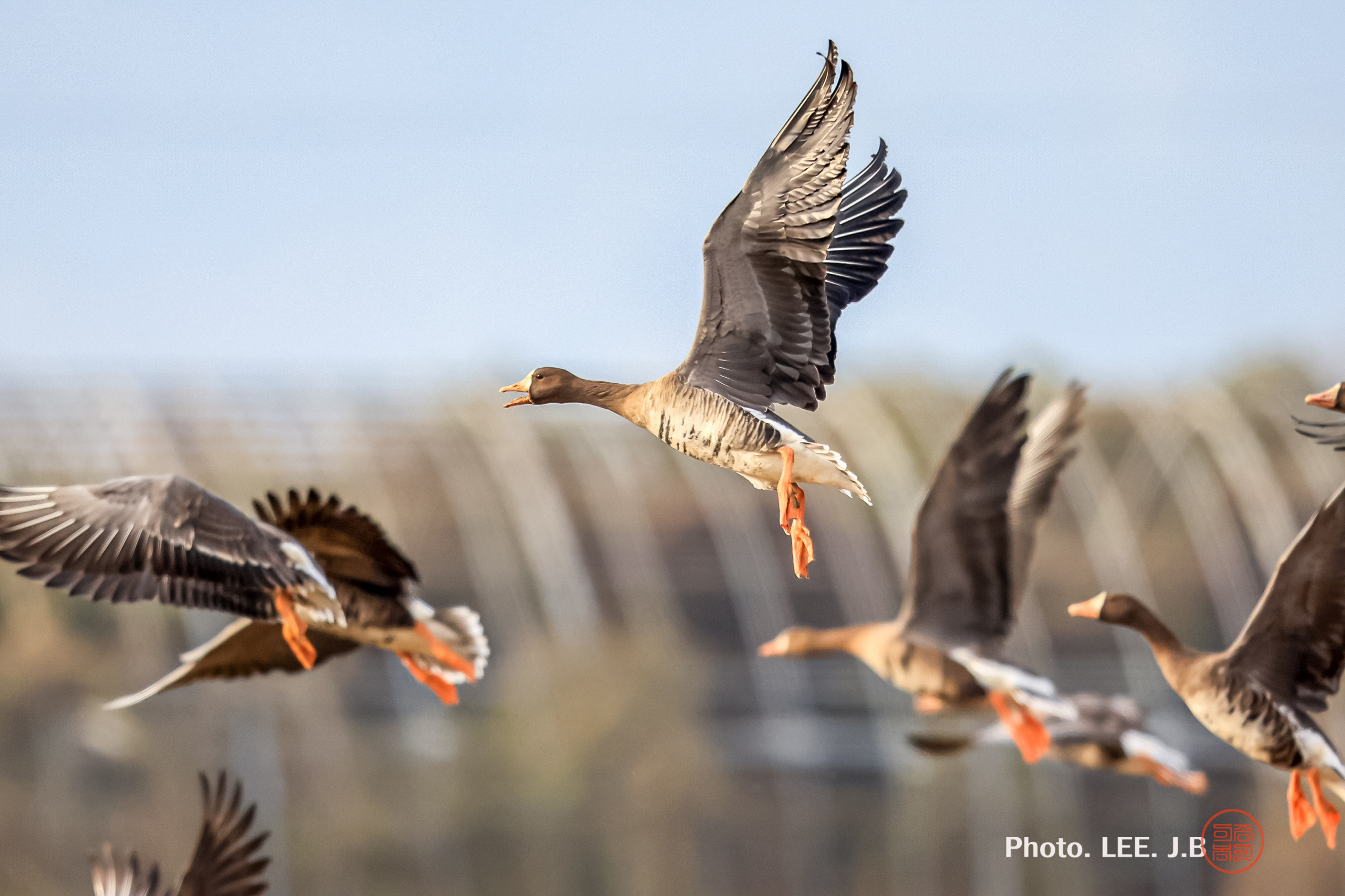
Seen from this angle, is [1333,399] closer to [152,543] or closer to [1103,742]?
[1103,742]

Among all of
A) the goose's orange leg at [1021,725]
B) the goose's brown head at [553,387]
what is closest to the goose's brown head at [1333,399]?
the goose's brown head at [553,387]

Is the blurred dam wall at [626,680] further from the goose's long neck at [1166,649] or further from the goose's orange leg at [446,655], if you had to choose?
the goose's orange leg at [446,655]

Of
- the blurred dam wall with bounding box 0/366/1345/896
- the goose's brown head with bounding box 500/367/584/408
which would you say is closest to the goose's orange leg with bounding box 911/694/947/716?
the goose's brown head with bounding box 500/367/584/408

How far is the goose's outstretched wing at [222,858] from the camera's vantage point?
5801 mm

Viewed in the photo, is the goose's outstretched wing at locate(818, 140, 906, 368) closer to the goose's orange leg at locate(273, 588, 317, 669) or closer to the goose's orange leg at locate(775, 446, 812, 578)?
the goose's orange leg at locate(775, 446, 812, 578)

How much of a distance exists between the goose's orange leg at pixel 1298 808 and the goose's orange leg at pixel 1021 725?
1.31 metres

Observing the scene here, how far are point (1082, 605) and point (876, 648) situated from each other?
1.55 meters

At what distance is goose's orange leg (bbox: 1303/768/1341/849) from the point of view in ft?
16.9

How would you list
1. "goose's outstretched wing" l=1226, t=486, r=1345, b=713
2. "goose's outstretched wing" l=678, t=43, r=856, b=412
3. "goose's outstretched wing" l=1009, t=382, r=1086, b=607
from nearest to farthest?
"goose's outstretched wing" l=678, t=43, r=856, b=412 < "goose's outstretched wing" l=1226, t=486, r=1345, b=713 < "goose's outstretched wing" l=1009, t=382, r=1086, b=607

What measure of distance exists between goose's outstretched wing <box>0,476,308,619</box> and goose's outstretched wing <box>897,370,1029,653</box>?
3142mm

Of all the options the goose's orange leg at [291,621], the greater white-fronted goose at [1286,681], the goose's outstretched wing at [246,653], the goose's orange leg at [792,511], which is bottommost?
the greater white-fronted goose at [1286,681]

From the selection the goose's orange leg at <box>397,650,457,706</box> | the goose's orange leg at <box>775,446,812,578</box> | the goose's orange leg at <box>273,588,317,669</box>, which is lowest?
the goose's orange leg at <box>397,650,457,706</box>

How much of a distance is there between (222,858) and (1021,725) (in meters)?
3.47

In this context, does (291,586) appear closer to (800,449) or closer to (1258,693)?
(800,449)
